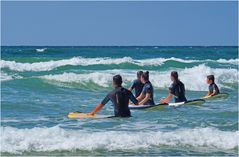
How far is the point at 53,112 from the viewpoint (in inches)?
468

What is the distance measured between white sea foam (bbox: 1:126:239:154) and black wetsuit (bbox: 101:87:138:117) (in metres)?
1.27

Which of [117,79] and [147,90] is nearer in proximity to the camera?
[117,79]

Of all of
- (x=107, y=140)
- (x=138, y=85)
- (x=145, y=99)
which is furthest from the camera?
(x=138, y=85)

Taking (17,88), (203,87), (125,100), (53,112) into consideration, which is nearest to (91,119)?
(125,100)

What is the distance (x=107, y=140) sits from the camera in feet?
26.9

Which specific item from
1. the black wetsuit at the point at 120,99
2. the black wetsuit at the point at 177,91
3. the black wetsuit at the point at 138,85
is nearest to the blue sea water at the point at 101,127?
the black wetsuit at the point at 120,99

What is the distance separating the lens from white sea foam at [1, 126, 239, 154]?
7902mm

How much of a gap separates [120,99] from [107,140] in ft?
6.66

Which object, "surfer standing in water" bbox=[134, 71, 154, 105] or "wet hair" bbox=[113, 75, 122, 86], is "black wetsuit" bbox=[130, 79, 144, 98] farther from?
"wet hair" bbox=[113, 75, 122, 86]

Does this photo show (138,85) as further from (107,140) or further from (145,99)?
(107,140)

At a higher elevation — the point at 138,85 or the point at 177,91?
the point at 138,85

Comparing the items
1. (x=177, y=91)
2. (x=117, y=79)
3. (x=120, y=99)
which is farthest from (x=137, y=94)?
(x=117, y=79)

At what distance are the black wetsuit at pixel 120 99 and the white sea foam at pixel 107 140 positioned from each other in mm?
1267

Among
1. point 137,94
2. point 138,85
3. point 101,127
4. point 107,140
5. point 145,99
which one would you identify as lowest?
point 107,140
